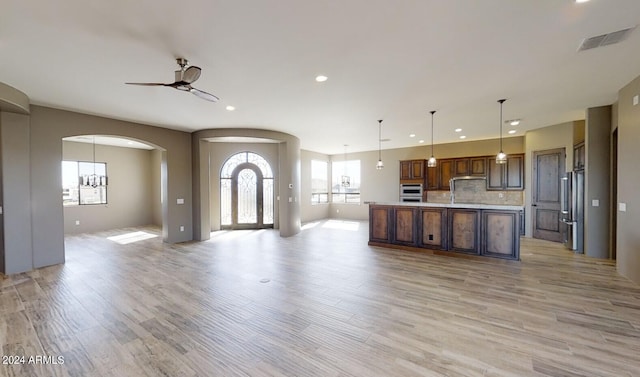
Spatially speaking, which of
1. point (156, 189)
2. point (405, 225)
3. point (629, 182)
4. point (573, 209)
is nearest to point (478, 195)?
point (573, 209)

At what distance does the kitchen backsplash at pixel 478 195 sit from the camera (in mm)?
7719

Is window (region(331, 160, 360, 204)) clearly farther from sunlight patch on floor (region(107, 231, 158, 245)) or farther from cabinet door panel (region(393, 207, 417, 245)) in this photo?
sunlight patch on floor (region(107, 231, 158, 245))

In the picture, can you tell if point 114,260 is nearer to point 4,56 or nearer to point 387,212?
point 4,56


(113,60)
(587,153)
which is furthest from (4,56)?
(587,153)

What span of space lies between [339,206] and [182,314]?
868 cm

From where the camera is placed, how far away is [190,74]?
285cm

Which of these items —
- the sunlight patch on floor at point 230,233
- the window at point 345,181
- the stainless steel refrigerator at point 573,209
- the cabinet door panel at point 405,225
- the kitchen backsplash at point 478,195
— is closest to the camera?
the stainless steel refrigerator at point 573,209

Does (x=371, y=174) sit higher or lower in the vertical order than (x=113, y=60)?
lower

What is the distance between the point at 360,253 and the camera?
18.0ft

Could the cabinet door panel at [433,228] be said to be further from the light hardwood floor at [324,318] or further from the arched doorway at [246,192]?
the arched doorway at [246,192]

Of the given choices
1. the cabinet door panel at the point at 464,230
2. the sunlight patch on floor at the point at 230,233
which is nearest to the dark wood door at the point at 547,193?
the cabinet door panel at the point at 464,230

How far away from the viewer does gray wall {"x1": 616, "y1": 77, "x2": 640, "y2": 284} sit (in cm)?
365

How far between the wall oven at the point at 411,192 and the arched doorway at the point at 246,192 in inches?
184

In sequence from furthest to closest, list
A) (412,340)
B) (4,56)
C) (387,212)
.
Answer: (387,212) < (4,56) < (412,340)
